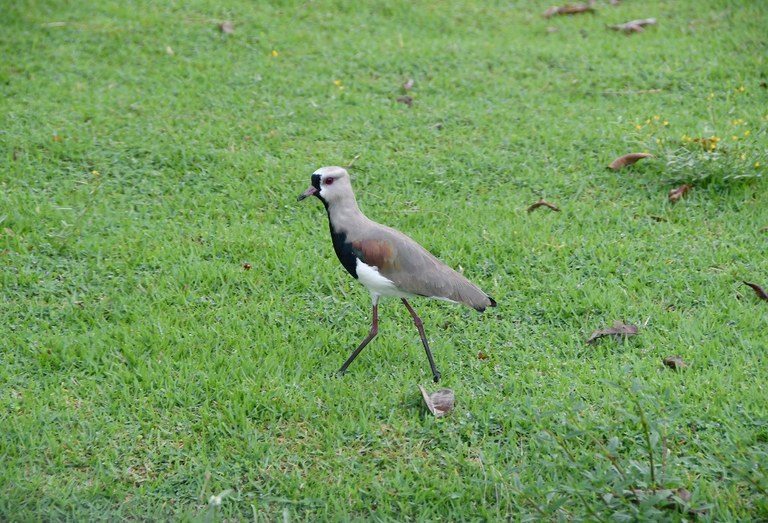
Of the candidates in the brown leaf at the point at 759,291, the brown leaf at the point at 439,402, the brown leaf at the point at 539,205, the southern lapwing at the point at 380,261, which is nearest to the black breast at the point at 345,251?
the southern lapwing at the point at 380,261

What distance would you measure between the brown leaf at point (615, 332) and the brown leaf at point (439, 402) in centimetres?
98

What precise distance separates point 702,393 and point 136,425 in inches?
109

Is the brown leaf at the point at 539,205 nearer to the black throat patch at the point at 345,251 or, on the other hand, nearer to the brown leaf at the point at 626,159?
the brown leaf at the point at 626,159

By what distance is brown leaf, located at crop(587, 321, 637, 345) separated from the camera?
4826 millimetres

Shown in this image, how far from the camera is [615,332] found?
4.85 metres

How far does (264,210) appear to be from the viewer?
6.07 m

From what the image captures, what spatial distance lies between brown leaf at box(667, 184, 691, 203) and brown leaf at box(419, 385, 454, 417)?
8.80 ft

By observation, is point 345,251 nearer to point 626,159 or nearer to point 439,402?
point 439,402

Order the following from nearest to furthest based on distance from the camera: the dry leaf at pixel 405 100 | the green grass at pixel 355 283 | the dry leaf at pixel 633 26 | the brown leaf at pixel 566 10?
the green grass at pixel 355 283, the dry leaf at pixel 405 100, the dry leaf at pixel 633 26, the brown leaf at pixel 566 10

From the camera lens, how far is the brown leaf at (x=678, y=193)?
6117mm

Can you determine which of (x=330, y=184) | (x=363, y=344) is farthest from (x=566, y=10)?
(x=363, y=344)

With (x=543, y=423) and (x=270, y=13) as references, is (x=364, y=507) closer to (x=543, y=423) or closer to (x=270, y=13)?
(x=543, y=423)

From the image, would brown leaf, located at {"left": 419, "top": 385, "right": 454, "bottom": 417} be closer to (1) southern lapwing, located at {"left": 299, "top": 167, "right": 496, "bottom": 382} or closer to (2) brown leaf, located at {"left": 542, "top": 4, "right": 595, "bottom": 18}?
(1) southern lapwing, located at {"left": 299, "top": 167, "right": 496, "bottom": 382}

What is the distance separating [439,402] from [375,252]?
2.69ft
